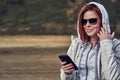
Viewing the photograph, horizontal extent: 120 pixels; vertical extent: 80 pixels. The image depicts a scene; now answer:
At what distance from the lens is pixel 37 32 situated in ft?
86.1

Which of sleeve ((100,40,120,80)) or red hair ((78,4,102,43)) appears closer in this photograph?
sleeve ((100,40,120,80))

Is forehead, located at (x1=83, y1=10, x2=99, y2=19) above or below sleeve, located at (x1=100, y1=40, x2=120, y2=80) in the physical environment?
above

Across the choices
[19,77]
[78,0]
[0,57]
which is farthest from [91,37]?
[78,0]

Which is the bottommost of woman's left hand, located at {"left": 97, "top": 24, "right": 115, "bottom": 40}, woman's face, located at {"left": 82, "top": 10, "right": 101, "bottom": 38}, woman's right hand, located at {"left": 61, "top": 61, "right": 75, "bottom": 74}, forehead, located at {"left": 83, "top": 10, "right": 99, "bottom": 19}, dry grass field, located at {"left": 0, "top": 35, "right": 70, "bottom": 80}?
dry grass field, located at {"left": 0, "top": 35, "right": 70, "bottom": 80}

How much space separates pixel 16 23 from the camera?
27672 millimetres

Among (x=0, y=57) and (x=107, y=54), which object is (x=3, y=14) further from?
(x=107, y=54)

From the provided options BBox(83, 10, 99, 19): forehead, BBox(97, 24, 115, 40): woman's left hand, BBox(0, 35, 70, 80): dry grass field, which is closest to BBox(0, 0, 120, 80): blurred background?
BBox(0, 35, 70, 80): dry grass field

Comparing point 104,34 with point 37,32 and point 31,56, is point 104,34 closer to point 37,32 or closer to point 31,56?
point 31,56

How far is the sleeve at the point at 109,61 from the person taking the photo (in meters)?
3.59

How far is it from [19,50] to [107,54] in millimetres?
15538

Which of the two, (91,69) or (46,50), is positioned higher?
(91,69)

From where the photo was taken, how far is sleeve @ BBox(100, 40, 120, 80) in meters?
3.59

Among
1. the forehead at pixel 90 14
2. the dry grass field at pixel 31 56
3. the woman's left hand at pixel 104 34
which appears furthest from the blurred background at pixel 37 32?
the woman's left hand at pixel 104 34

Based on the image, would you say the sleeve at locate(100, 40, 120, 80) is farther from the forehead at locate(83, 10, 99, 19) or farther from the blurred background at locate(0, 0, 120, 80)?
the blurred background at locate(0, 0, 120, 80)
